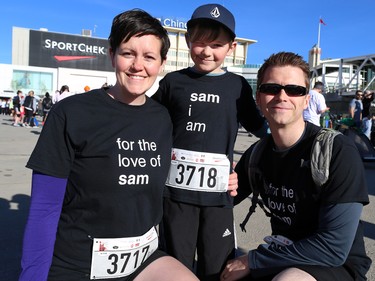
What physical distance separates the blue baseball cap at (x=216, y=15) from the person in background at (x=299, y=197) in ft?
1.17

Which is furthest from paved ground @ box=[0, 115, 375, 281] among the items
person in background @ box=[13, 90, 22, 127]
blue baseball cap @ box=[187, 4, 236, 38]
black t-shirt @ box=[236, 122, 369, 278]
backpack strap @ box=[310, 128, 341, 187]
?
person in background @ box=[13, 90, 22, 127]

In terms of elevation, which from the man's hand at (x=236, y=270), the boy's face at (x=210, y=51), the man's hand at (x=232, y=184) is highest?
the boy's face at (x=210, y=51)

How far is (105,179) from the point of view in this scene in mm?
1756

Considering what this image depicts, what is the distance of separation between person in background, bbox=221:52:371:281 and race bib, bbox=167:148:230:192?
0.86ft

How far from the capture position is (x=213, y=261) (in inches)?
93.7

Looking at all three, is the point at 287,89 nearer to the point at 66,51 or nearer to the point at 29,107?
the point at 29,107

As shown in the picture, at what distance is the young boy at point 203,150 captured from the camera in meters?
2.31

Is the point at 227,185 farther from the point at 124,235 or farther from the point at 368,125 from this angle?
the point at 368,125

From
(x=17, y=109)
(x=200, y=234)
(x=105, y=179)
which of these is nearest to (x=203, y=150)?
(x=200, y=234)

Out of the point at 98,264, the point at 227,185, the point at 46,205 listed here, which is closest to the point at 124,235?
the point at 98,264

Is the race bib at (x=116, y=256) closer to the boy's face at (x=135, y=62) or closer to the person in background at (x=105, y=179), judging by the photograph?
the person in background at (x=105, y=179)

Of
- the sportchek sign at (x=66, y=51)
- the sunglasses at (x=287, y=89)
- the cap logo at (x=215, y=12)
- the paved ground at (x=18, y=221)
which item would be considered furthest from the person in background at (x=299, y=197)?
the sportchek sign at (x=66, y=51)

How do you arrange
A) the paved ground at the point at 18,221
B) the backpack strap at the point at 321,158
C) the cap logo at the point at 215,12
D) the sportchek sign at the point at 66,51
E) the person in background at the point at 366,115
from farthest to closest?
1. the sportchek sign at the point at 66,51
2. the person in background at the point at 366,115
3. the paved ground at the point at 18,221
4. the cap logo at the point at 215,12
5. the backpack strap at the point at 321,158

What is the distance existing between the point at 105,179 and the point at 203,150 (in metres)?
0.77
